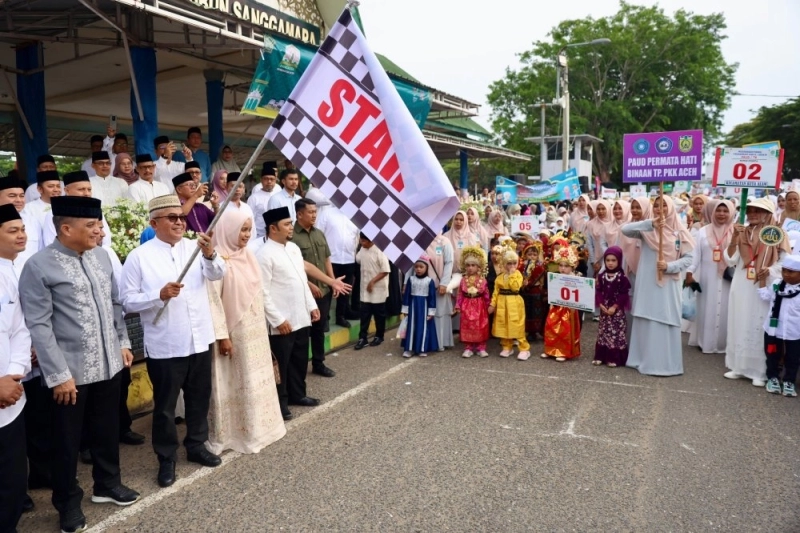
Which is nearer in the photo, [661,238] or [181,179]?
[181,179]

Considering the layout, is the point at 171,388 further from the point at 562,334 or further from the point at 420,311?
the point at 562,334

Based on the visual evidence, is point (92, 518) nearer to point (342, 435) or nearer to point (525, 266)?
point (342, 435)

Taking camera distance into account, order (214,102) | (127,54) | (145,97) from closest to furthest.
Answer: (127,54) → (145,97) → (214,102)

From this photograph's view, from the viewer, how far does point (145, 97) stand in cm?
896

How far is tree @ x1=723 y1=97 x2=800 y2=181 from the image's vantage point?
40219 millimetres

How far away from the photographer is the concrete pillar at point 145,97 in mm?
8836

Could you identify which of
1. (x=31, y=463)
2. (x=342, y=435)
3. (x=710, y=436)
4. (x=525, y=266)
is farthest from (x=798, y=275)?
(x=31, y=463)

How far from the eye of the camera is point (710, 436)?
4938 mm

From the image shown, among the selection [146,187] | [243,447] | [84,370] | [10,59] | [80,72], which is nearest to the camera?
[84,370]

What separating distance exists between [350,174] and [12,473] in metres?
2.39

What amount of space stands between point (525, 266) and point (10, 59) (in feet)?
30.9

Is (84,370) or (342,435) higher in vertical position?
(84,370)

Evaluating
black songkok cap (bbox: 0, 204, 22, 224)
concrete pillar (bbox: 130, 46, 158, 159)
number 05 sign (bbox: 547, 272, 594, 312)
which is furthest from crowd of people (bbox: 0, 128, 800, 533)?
concrete pillar (bbox: 130, 46, 158, 159)

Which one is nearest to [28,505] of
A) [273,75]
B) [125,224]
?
[125,224]
